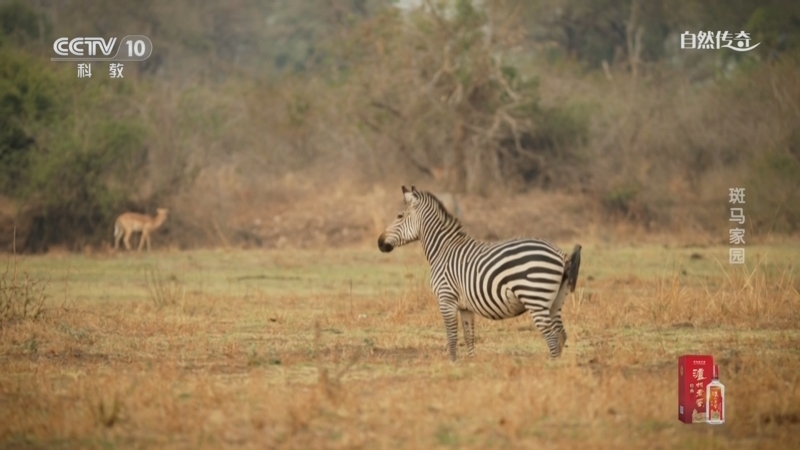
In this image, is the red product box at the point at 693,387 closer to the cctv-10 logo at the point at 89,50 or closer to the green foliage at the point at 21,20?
the cctv-10 logo at the point at 89,50

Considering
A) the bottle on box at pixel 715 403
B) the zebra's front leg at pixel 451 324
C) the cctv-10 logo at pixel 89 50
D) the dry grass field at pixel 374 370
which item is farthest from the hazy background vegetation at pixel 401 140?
the bottle on box at pixel 715 403

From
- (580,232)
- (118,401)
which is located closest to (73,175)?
(580,232)

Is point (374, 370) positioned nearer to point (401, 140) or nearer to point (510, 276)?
point (510, 276)

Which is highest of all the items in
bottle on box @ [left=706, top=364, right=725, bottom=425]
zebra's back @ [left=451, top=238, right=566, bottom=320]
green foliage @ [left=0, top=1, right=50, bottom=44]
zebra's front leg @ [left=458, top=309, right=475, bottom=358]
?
green foliage @ [left=0, top=1, right=50, bottom=44]

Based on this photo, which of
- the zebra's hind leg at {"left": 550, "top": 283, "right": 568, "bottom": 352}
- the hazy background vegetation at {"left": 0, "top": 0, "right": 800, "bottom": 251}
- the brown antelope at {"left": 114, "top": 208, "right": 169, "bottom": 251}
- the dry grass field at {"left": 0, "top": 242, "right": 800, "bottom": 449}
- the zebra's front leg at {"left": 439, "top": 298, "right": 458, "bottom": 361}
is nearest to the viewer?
the dry grass field at {"left": 0, "top": 242, "right": 800, "bottom": 449}

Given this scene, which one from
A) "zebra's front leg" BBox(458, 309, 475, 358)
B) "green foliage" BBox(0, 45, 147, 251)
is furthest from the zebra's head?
"green foliage" BBox(0, 45, 147, 251)

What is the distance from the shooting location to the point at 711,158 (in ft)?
92.8

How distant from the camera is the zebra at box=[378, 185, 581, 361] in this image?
9930mm

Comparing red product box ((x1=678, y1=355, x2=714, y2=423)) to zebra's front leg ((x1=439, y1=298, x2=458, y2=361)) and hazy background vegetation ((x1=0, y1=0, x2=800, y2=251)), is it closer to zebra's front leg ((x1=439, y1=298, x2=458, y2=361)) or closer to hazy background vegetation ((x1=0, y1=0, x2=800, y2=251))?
zebra's front leg ((x1=439, y1=298, x2=458, y2=361))

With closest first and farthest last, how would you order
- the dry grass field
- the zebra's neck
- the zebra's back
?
the dry grass field, the zebra's back, the zebra's neck

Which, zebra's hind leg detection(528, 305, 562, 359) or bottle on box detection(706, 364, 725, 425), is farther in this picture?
zebra's hind leg detection(528, 305, 562, 359)

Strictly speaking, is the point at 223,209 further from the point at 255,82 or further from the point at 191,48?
the point at 191,48

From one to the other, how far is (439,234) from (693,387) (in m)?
3.65

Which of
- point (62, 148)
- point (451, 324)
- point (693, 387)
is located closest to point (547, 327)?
point (451, 324)
